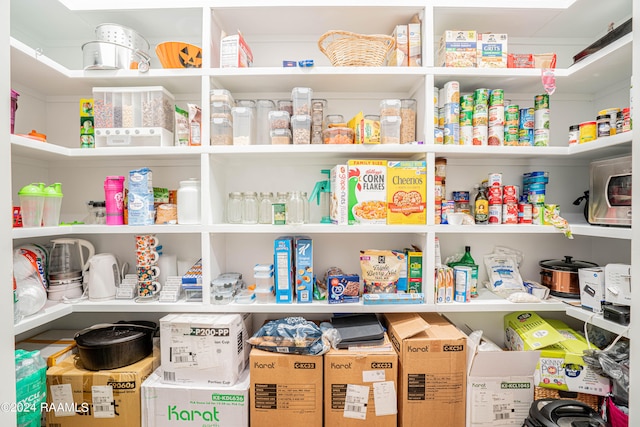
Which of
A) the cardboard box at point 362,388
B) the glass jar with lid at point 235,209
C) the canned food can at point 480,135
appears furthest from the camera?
the glass jar with lid at point 235,209

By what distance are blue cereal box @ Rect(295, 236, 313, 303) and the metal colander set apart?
1.48 metres

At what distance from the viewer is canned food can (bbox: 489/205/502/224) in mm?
1688

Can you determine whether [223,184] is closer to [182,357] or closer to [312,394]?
[182,357]

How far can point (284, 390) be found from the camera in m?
1.46

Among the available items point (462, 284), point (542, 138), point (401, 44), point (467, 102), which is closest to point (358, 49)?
point (401, 44)

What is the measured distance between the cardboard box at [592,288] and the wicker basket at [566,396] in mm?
432

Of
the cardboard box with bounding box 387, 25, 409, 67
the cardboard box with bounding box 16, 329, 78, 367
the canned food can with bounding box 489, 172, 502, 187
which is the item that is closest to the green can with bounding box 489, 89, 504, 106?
the canned food can with bounding box 489, 172, 502, 187

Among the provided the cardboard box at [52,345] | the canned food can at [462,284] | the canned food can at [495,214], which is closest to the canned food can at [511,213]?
the canned food can at [495,214]

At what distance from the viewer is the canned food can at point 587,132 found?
1584 millimetres

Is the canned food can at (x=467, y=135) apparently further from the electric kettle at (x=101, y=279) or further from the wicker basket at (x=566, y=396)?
the electric kettle at (x=101, y=279)

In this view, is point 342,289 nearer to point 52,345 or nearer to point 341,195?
point 341,195

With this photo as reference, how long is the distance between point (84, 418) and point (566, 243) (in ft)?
9.59

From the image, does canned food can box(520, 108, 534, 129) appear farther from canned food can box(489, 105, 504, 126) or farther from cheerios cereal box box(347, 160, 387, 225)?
cheerios cereal box box(347, 160, 387, 225)

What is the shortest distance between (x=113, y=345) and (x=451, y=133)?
2084 mm
